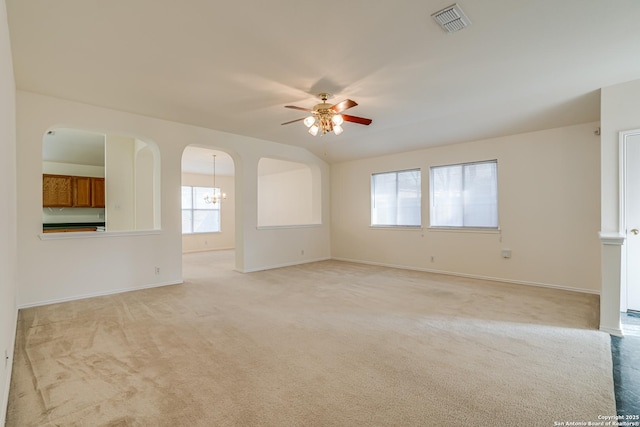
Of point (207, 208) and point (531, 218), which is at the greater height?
point (207, 208)

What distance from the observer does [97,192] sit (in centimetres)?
749

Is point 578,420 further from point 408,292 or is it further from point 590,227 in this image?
point 590,227

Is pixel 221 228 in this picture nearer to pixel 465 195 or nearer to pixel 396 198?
pixel 396 198

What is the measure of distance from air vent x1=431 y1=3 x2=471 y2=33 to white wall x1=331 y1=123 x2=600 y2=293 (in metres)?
3.35

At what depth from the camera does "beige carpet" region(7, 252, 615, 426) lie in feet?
5.92

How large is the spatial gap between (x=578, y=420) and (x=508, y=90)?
3506 mm

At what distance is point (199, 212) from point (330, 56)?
813 cm

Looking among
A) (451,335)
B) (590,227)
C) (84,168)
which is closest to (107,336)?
(451,335)

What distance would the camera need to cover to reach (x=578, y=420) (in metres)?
1.72

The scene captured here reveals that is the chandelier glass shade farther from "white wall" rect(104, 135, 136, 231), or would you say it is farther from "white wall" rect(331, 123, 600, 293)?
"white wall" rect(104, 135, 136, 231)

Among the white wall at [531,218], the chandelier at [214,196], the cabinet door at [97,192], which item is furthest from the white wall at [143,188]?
the white wall at [531,218]

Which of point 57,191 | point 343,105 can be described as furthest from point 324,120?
point 57,191

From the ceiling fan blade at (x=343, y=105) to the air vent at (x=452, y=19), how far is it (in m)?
1.12

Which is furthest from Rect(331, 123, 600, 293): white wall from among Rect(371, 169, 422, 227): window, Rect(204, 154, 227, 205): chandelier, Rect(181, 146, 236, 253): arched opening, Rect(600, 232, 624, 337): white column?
Rect(204, 154, 227, 205): chandelier
